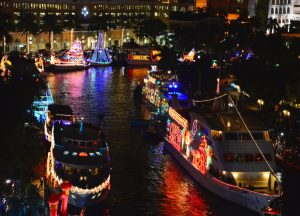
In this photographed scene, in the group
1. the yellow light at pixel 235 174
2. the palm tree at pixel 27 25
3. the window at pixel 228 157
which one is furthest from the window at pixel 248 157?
the palm tree at pixel 27 25

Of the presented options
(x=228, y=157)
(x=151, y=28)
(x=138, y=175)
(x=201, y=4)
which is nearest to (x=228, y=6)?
(x=201, y=4)

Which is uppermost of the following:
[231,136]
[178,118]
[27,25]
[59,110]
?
[27,25]

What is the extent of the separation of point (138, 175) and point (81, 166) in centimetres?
686

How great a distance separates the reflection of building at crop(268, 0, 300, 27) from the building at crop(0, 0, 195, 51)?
28.2m

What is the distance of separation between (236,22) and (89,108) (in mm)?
54840

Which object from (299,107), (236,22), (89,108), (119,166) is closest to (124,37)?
(236,22)

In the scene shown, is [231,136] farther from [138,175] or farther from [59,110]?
[59,110]

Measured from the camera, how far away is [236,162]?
31.7m

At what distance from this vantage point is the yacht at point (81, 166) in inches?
1166

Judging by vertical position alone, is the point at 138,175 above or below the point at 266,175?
below

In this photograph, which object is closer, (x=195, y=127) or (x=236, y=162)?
(x=236, y=162)

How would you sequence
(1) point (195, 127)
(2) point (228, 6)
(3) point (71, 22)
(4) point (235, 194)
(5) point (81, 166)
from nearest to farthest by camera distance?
(5) point (81, 166), (4) point (235, 194), (1) point (195, 127), (3) point (71, 22), (2) point (228, 6)

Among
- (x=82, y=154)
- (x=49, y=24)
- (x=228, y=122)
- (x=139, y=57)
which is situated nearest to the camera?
(x=82, y=154)

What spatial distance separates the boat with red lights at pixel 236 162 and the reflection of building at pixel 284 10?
272 feet
